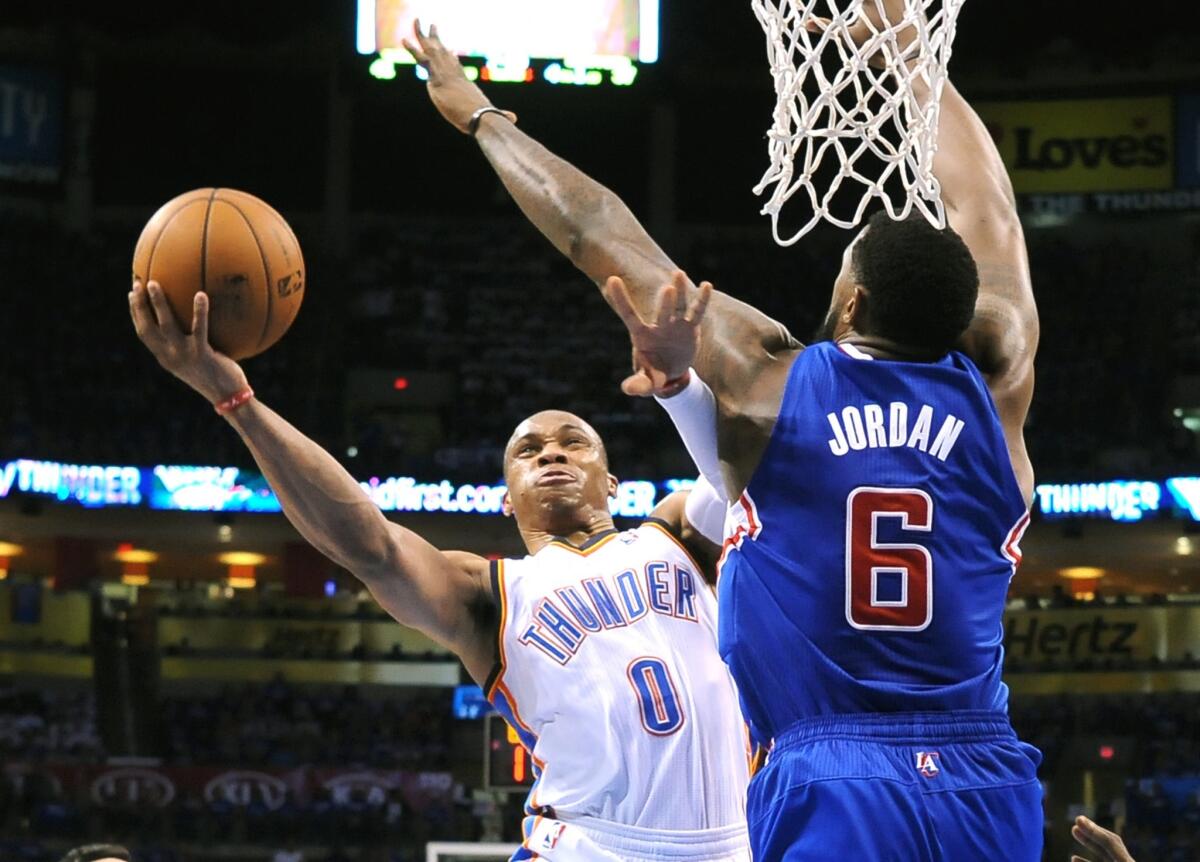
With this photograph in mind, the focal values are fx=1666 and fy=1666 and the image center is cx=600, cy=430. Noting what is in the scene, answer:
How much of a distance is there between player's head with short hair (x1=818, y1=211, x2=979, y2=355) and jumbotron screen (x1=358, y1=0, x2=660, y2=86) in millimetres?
14910

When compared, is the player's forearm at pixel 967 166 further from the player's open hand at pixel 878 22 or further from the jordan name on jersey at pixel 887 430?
the jordan name on jersey at pixel 887 430

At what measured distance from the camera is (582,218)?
9.96ft

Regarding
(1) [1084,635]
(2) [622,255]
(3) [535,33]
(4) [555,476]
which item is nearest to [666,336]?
(2) [622,255]

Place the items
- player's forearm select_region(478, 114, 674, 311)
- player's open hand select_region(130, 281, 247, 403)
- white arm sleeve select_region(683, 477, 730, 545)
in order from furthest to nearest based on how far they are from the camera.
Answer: white arm sleeve select_region(683, 477, 730, 545) < player's open hand select_region(130, 281, 247, 403) < player's forearm select_region(478, 114, 674, 311)

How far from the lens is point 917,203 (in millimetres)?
3225

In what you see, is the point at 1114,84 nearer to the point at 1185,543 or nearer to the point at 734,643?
the point at 1185,543

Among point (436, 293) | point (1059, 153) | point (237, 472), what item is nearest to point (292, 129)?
point (436, 293)

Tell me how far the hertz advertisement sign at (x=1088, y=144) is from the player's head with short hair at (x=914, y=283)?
21206 mm

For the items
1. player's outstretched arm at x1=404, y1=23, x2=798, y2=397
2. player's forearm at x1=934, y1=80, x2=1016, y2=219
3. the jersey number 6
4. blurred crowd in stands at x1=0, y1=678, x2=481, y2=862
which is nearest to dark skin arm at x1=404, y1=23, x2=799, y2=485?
player's outstretched arm at x1=404, y1=23, x2=798, y2=397

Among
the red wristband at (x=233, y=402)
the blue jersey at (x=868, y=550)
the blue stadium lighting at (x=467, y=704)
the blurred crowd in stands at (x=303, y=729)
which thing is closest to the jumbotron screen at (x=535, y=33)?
the blurred crowd in stands at (x=303, y=729)

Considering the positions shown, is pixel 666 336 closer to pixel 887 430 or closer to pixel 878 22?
pixel 887 430

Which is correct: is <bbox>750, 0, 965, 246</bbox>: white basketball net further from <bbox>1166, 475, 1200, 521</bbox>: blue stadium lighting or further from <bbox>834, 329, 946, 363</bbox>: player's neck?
<bbox>1166, 475, 1200, 521</bbox>: blue stadium lighting

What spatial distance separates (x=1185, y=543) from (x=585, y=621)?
18270 mm

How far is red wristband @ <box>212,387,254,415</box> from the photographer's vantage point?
341 cm
